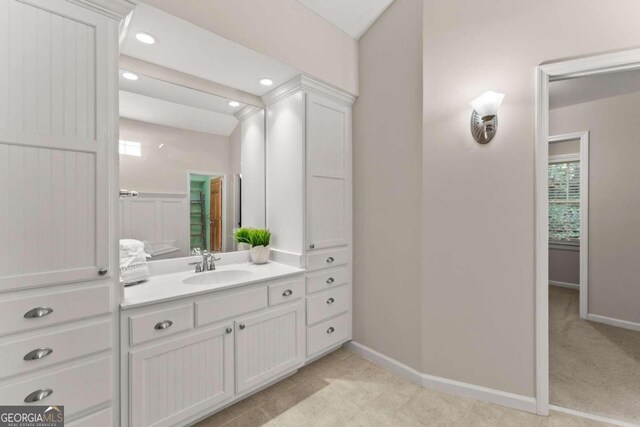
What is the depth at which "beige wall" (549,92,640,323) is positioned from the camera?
116 inches

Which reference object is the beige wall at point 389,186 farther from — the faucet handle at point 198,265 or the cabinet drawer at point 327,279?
the faucet handle at point 198,265

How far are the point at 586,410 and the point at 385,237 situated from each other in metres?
1.72

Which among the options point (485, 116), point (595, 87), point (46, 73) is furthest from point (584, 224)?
point (46, 73)

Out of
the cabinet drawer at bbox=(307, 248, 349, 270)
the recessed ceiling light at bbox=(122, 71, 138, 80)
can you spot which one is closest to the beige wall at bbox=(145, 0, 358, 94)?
the recessed ceiling light at bbox=(122, 71, 138, 80)

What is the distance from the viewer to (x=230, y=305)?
5.88 feet

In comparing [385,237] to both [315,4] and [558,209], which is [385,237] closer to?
[315,4]

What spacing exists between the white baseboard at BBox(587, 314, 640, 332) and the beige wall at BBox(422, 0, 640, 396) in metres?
2.18

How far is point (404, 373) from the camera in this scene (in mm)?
2238

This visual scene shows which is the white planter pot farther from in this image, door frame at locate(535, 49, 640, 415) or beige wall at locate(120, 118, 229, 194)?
door frame at locate(535, 49, 640, 415)

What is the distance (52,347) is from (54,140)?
3.06 ft

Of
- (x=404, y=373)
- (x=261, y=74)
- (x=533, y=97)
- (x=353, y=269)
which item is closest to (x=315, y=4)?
(x=261, y=74)

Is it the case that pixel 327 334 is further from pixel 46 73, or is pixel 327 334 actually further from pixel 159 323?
pixel 46 73

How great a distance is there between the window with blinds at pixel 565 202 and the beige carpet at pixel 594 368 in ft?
5.98

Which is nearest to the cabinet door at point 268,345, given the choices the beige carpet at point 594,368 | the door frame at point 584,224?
the beige carpet at point 594,368
